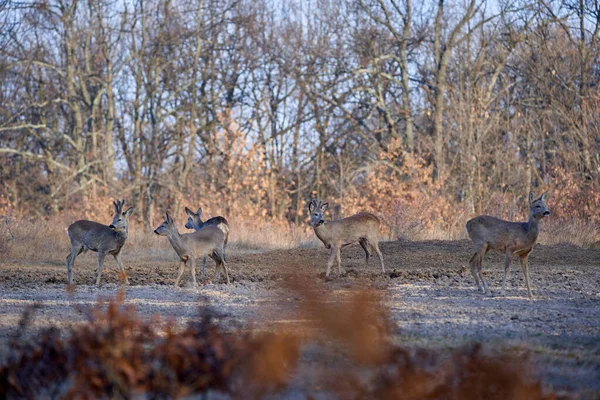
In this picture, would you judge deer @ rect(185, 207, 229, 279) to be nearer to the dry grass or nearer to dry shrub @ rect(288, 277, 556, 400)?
the dry grass

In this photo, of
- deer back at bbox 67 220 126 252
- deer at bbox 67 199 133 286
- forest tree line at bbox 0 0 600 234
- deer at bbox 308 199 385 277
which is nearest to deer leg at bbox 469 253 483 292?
deer at bbox 308 199 385 277

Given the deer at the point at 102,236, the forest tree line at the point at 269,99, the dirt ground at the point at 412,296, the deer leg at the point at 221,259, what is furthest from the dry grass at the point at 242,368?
the forest tree line at the point at 269,99

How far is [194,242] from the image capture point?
46.9 ft

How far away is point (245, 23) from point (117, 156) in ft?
29.6

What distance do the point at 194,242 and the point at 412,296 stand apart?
4.17 meters

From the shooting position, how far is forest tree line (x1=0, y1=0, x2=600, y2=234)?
3097 centimetres

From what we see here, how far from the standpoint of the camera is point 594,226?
22.4 metres

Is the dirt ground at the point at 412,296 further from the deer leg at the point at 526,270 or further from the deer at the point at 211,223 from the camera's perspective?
the deer at the point at 211,223

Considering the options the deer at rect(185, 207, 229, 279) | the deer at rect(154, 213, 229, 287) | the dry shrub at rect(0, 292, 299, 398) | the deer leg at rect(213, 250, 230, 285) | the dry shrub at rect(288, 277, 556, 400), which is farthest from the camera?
the deer at rect(185, 207, 229, 279)

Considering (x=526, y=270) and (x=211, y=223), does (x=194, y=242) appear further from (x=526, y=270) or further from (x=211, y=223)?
(x=526, y=270)

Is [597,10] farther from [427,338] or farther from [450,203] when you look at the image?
[427,338]

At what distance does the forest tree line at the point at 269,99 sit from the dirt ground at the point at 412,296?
10.9 meters

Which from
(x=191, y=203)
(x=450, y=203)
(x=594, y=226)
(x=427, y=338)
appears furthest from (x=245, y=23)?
(x=427, y=338)

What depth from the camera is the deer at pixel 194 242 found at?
14.2 meters
